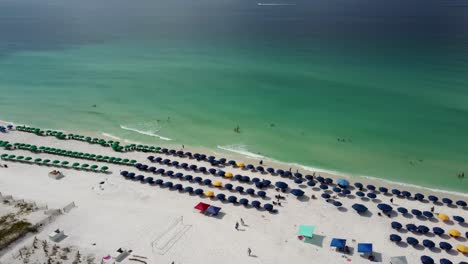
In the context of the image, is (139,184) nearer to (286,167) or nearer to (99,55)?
(286,167)

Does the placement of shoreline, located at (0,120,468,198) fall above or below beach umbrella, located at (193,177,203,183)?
below

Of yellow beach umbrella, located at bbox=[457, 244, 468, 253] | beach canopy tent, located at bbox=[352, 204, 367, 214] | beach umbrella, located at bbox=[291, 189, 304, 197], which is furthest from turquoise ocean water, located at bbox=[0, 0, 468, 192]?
yellow beach umbrella, located at bbox=[457, 244, 468, 253]

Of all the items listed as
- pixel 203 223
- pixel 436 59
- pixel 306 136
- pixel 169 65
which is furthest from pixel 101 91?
pixel 436 59

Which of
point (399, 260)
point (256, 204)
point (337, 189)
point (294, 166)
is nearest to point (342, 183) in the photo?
point (337, 189)

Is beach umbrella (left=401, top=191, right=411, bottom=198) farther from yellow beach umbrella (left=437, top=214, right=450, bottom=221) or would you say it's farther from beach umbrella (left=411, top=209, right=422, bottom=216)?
yellow beach umbrella (left=437, top=214, right=450, bottom=221)

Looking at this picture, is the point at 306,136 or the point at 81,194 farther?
the point at 306,136

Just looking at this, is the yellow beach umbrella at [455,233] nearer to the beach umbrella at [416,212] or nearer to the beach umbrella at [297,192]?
the beach umbrella at [416,212]

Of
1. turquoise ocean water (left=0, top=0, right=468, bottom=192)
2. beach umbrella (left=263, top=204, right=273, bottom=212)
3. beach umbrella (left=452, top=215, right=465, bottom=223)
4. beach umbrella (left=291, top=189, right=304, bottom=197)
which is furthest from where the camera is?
turquoise ocean water (left=0, top=0, right=468, bottom=192)

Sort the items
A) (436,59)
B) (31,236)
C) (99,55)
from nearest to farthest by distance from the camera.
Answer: (31,236) < (436,59) < (99,55)
